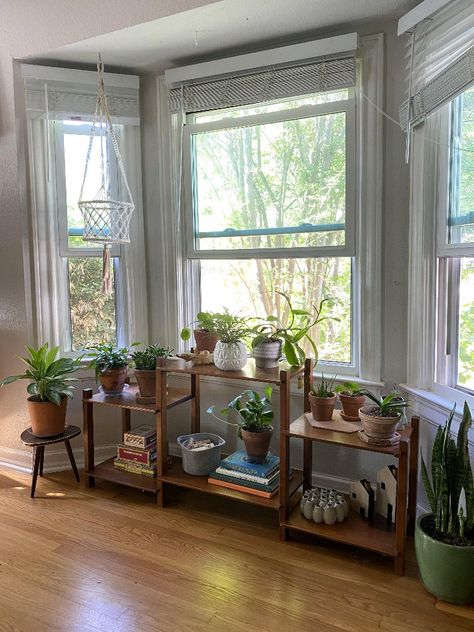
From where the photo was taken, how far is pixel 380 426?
1.79m

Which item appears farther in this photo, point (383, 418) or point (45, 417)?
point (45, 417)

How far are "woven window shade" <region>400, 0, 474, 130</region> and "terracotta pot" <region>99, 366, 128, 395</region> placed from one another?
181cm

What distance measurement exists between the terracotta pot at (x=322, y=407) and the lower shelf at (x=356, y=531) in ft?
1.44

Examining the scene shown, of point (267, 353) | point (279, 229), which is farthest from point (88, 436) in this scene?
point (279, 229)

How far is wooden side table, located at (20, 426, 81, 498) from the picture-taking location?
2.39m

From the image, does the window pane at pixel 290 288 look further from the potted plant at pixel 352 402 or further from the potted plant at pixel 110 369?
the potted plant at pixel 110 369

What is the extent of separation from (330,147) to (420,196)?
20.0 inches

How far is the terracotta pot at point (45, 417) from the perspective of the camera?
7.91 ft

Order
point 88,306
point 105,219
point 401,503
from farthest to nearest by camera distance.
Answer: point 88,306, point 105,219, point 401,503

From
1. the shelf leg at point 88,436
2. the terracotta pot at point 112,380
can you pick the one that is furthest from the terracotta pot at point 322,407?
the shelf leg at point 88,436

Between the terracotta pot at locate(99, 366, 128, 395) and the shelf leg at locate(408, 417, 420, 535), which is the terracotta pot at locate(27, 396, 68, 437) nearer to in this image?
the terracotta pot at locate(99, 366, 128, 395)

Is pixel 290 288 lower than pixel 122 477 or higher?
higher

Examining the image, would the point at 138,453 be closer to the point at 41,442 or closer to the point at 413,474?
the point at 41,442

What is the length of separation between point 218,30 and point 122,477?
7.34ft
